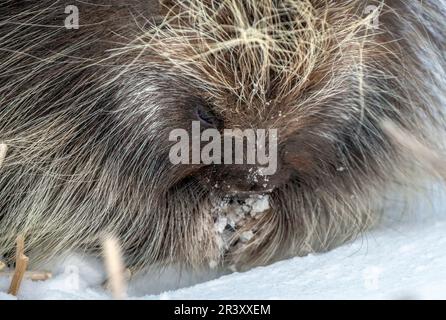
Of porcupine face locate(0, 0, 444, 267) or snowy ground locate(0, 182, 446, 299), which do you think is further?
porcupine face locate(0, 0, 444, 267)

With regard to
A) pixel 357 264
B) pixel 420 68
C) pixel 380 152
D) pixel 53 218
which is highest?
pixel 420 68

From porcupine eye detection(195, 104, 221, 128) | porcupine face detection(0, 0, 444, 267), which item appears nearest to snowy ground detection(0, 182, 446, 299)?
porcupine face detection(0, 0, 444, 267)

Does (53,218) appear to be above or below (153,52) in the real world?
below

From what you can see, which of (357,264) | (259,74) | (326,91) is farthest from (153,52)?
(357,264)

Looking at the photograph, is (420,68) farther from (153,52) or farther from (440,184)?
(153,52)

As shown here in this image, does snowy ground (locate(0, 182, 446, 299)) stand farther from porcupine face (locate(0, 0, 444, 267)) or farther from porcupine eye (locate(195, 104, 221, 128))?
porcupine eye (locate(195, 104, 221, 128))

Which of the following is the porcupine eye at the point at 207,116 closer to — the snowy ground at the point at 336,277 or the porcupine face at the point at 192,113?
the porcupine face at the point at 192,113

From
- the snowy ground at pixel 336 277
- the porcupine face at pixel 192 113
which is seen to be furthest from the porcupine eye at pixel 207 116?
the snowy ground at pixel 336 277
